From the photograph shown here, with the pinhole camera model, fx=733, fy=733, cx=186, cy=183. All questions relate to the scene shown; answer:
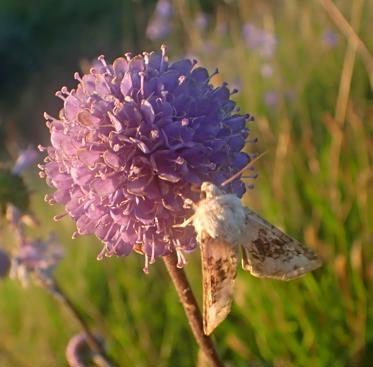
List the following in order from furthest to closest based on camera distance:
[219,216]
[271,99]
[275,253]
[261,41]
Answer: [261,41] < [271,99] < [275,253] < [219,216]

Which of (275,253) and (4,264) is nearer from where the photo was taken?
(275,253)

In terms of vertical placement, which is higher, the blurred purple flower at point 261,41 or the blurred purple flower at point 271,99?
the blurred purple flower at point 261,41

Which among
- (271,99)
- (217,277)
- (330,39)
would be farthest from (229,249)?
(330,39)

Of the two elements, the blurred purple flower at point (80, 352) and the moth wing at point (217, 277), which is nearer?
the moth wing at point (217, 277)

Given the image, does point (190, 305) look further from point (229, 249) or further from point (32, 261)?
point (32, 261)

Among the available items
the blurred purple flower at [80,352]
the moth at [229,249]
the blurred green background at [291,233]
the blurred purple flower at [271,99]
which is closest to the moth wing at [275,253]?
the moth at [229,249]

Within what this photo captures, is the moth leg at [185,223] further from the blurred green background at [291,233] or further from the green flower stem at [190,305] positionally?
the blurred green background at [291,233]

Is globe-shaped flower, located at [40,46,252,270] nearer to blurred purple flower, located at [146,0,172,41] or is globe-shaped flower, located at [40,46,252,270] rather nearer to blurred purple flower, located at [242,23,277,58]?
blurred purple flower, located at [242,23,277,58]
